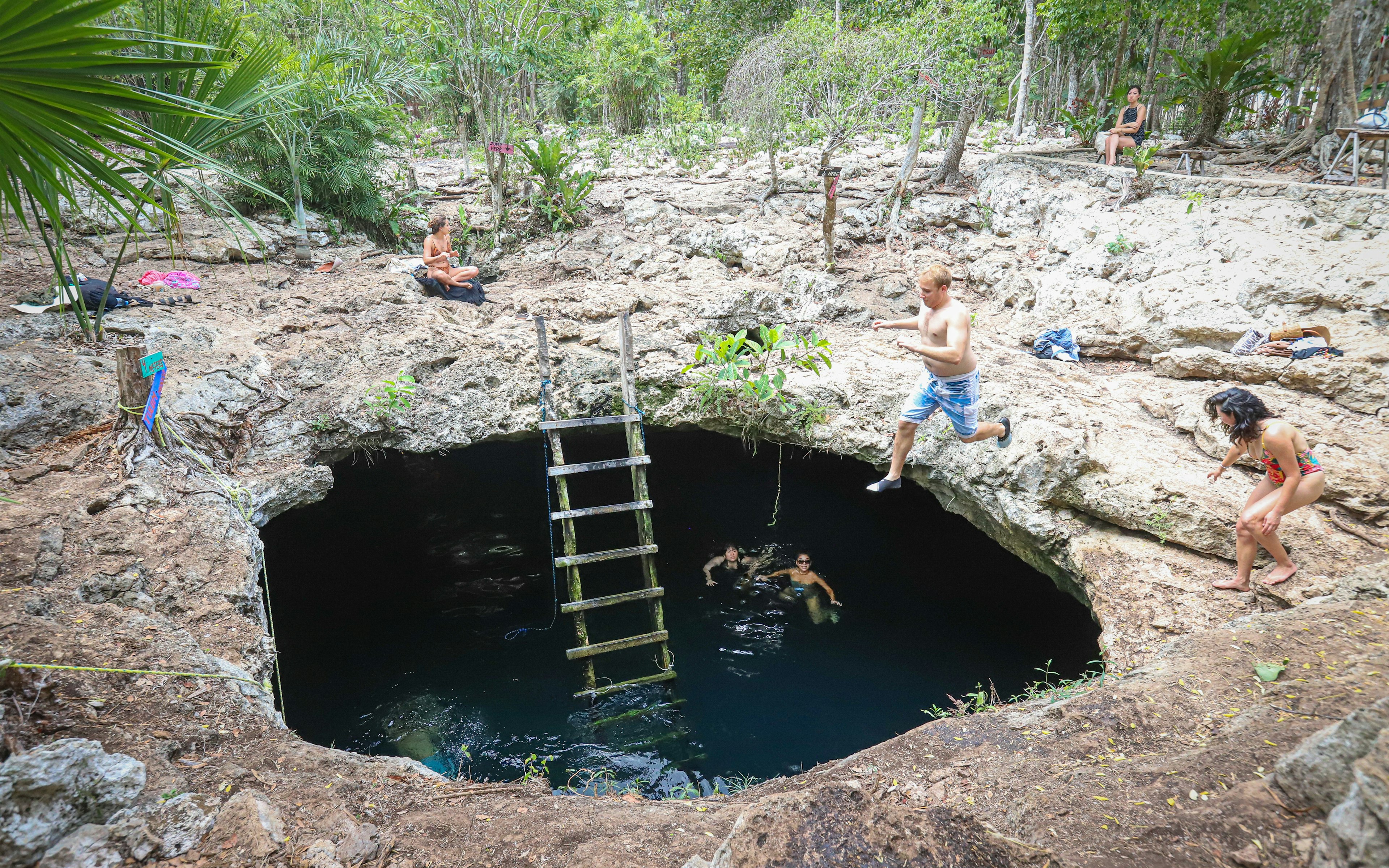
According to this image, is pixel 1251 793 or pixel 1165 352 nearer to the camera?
pixel 1251 793

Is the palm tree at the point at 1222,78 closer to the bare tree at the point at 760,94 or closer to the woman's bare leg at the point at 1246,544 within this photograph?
the bare tree at the point at 760,94

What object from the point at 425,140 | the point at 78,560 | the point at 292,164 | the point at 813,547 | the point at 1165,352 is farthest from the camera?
the point at 425,140

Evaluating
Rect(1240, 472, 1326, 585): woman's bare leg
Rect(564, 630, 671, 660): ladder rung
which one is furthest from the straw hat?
Rect(564, 630, 671, 660): ladder rung

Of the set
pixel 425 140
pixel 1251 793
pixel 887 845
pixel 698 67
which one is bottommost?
pixel 1251 793

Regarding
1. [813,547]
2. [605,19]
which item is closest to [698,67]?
[605,19]

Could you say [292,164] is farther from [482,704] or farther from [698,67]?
[698,67]

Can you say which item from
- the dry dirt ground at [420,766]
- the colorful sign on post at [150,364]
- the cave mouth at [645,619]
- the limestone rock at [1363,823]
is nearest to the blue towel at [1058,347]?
the dry dirt ground at [420,766]

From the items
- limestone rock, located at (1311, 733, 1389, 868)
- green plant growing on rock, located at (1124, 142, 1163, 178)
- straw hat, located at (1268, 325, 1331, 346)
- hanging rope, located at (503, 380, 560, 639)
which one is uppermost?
green plant growing on rock, located at (1124, 142, 1163, 178)

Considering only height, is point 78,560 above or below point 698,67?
below

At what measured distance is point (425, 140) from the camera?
12305 millimetres

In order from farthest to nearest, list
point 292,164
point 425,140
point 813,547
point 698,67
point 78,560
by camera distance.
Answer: point 698,67, point 425,140, point 813,547, point 292,164, point 78,560

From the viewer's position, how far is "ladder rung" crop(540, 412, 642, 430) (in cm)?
557

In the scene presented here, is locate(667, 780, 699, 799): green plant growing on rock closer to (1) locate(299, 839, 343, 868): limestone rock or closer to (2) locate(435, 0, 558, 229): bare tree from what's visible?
(1) locate(299, 839, 343, 868): limestone rock

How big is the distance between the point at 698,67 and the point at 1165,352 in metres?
14.9
